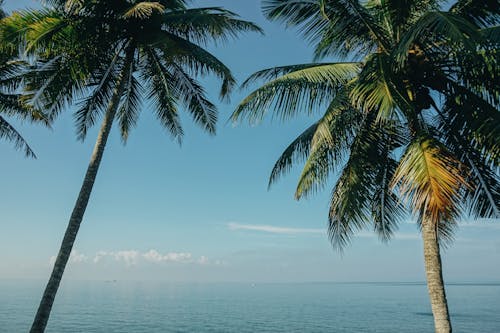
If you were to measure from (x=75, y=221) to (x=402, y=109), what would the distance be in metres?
8.21

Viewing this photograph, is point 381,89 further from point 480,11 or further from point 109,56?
point 109,56

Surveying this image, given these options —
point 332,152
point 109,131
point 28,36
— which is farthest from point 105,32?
point 332,152

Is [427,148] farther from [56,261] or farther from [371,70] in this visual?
[56,261]

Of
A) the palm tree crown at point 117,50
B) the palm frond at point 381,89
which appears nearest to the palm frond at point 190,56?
the palm tree crown at point 117,50

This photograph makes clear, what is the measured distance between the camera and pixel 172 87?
44.9ft

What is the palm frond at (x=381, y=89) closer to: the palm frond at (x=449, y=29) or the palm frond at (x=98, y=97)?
the palm frond at (x=449, y=29)

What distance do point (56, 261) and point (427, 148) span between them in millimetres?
8926

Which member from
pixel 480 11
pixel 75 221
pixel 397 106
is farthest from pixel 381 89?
pixel 75 221

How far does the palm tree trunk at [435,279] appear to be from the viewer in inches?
313

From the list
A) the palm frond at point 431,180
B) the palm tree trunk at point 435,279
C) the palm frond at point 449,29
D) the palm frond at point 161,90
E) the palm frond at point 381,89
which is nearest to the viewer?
the palm frond at point 449,29

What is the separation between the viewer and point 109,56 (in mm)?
12758

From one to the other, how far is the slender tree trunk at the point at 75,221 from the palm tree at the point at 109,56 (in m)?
0.02

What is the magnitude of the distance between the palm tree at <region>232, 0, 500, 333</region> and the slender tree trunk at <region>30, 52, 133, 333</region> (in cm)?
399

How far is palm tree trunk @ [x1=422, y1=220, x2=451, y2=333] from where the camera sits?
7949 millimetres
